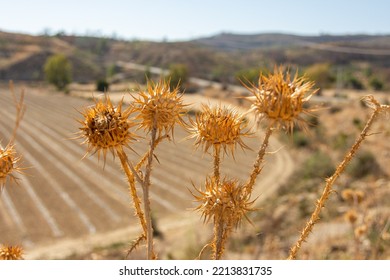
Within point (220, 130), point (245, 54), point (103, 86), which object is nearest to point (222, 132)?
point (220, 130)

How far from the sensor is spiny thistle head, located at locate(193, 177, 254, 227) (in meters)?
0.92

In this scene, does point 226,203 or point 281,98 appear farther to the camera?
point 226,203

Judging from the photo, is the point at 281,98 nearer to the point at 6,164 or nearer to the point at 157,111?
the point at 157,111

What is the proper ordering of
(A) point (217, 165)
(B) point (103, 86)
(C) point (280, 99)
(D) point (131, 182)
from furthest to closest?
1. (B) point (103, 86)
2. (A) point (217, 165)
3. (D) point (131, 182)
4. (C) point (280, 99)

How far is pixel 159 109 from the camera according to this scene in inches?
35.7

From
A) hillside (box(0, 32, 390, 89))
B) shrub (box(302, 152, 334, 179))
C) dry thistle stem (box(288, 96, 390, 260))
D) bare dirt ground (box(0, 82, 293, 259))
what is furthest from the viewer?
hillside (box(0, 32, 390, 89))

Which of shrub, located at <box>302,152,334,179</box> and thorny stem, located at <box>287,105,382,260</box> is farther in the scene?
shrub, located at <box>302,152,334,179</box>

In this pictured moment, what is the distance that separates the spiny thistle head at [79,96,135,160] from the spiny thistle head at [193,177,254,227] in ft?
0.69

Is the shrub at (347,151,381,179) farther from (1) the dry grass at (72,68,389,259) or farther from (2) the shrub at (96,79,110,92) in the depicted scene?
(1) the dry grass at (72,68,389,259)

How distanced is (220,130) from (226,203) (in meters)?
0.17

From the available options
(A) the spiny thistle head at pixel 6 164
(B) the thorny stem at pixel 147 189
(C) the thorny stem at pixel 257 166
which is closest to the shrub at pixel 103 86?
(B) the thorny stem at pixel 147 189

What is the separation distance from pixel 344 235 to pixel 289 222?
222 inches

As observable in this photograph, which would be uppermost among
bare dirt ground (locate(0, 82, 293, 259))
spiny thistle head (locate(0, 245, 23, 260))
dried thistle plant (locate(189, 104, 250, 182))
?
dried thistle plant (locate(189, 104, 250, 182))

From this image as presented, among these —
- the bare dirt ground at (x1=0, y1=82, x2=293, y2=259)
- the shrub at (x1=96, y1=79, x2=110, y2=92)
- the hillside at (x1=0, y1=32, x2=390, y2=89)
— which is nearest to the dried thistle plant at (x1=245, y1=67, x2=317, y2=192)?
the shrub at (x1=96, y1=79, x2=110, y2=92)
